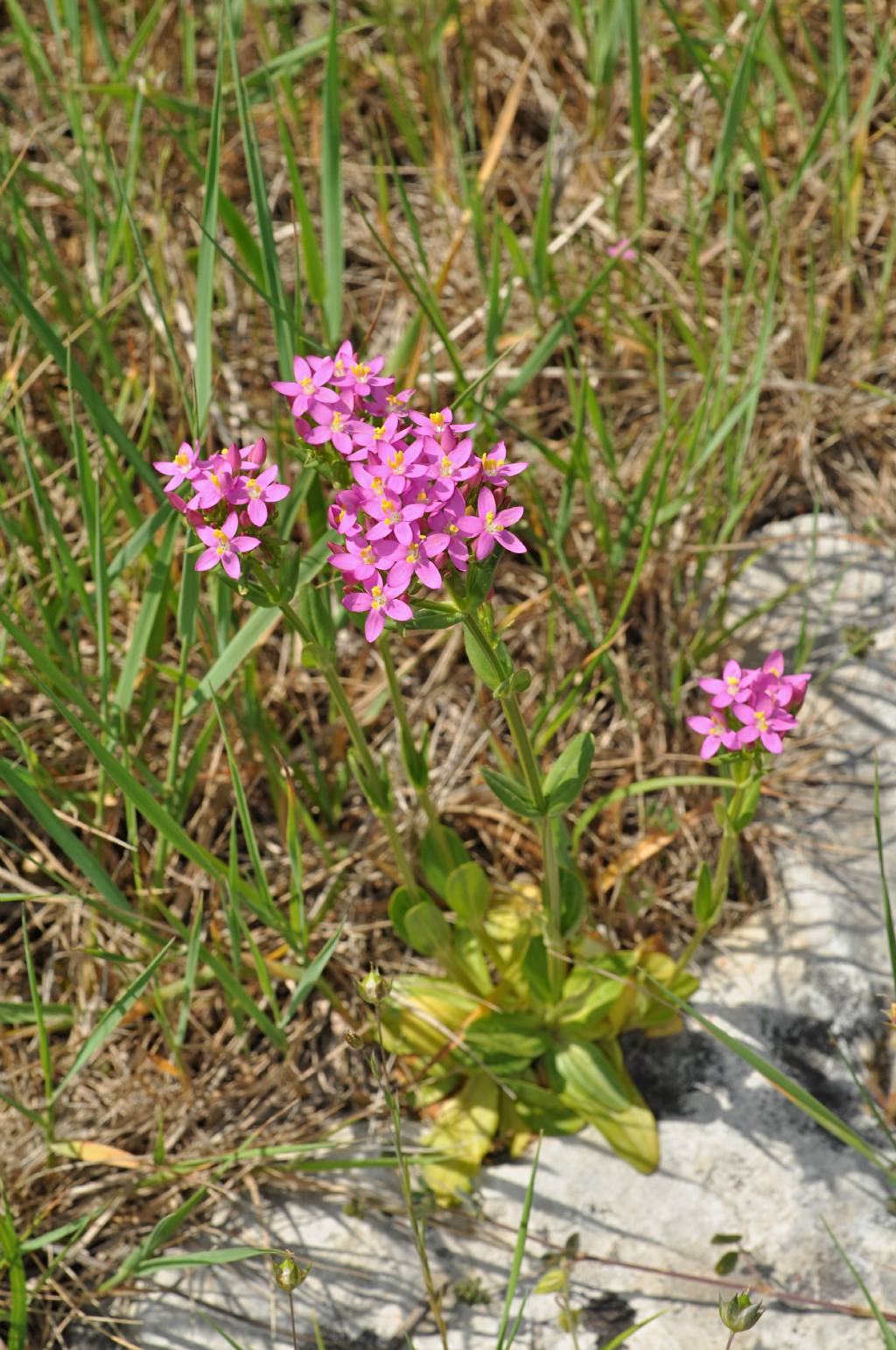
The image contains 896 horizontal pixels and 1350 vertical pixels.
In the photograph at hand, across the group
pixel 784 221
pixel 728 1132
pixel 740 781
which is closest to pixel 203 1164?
pixel 728 1132

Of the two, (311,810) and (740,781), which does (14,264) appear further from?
(740,781)

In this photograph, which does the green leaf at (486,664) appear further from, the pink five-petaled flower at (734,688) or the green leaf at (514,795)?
the pink five-petaled flower at (734,688)

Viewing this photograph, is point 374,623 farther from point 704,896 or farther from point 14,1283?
point 14,1283

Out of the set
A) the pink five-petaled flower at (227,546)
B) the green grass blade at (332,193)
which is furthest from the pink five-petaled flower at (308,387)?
the green grass blade at (332,193)

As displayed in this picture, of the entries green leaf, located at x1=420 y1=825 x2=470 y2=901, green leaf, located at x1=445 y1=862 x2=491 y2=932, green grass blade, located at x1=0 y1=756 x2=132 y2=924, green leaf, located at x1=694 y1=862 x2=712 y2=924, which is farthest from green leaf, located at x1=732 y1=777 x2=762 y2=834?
green grass blade, located at x1=0 y1=756 x2=132 y2=924

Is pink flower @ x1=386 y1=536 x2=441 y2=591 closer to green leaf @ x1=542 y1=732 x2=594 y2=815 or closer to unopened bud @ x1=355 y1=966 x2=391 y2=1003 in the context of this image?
green leaf @ x1=542 y1=732 x2=594 y2=815

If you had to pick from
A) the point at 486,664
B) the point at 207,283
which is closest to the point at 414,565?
the point at 486,664
